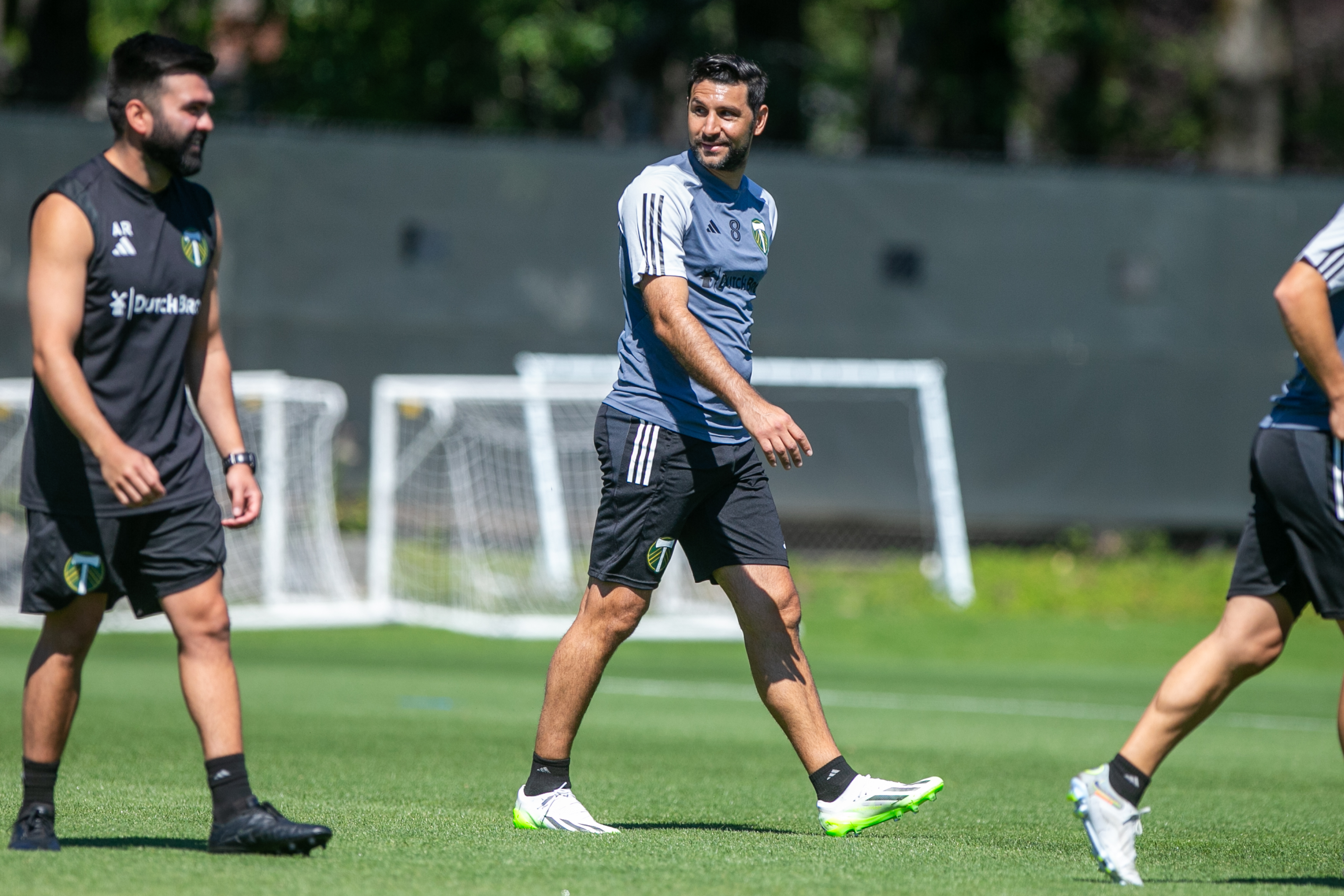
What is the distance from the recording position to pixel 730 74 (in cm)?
513

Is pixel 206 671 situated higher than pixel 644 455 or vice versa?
pixel 644 455

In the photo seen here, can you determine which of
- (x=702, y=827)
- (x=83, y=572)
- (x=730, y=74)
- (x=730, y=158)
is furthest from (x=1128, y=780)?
(x=83, y=572)

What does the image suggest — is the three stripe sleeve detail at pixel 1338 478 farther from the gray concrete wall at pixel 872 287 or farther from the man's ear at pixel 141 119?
the gray concrete wall at pixel 872 287

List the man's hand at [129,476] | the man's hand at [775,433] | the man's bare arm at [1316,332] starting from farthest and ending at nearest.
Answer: the man's hand at [775,433]
the man's bare arm at [1316,332]
the man's hand at [129,476]

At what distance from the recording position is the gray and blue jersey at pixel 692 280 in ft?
16.5

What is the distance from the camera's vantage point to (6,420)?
1341cm

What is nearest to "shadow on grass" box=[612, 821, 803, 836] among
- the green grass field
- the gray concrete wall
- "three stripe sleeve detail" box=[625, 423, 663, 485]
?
the green grass field

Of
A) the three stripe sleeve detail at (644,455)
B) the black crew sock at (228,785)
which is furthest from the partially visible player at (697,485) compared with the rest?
the black crew sock at (228,785)

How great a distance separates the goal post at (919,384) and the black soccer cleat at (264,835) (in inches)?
393

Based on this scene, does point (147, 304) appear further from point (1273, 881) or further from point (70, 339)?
point (1273, 881)

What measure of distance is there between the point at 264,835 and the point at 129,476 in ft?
3.26

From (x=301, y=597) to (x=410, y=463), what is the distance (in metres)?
1.46

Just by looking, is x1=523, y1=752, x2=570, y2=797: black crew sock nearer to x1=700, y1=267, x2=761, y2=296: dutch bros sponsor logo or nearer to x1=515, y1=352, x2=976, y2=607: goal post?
x1=700, y1=267, x2=761, y2=296: dutch bros sponsor logo

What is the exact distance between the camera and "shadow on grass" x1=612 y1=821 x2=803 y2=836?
5176 mm
